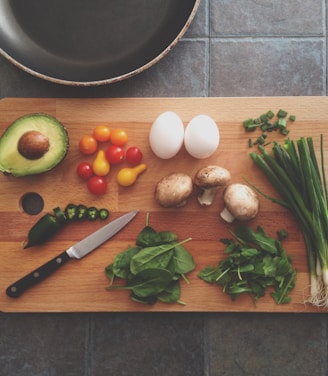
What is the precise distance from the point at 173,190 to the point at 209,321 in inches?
14.4

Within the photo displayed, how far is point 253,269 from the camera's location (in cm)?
103

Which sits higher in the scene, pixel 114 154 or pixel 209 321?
pixel 114 154

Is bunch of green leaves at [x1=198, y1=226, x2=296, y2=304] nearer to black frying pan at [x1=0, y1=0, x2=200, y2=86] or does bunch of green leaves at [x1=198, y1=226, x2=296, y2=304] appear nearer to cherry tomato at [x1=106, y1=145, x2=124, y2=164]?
cherry tomato at [x1=106, y1=145, x2=124, y2=164]

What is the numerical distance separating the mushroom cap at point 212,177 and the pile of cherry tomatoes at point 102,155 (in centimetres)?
16

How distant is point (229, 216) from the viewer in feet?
3.48

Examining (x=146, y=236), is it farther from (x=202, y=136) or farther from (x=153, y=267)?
(x=202, y=136)

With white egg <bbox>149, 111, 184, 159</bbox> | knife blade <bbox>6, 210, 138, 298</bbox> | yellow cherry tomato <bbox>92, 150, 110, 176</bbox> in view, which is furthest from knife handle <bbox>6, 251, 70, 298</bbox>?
white egg <bbox>149, 111, 184, 159</bbox>

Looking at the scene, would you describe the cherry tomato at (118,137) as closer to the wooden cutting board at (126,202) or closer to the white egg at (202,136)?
the wooden cutting board at (126,202)

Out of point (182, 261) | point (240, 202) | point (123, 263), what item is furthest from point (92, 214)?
point (240, 202)

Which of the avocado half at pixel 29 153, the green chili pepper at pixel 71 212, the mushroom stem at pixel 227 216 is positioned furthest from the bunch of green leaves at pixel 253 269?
the avocado half at pixel 29 153

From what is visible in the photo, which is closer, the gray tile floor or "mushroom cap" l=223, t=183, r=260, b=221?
"mushroom cap" l=223, t=183, r=260, b=221

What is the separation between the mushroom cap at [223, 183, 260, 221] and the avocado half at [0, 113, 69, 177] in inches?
15.6

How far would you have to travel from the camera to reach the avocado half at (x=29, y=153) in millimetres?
979

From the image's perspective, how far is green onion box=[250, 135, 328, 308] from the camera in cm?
103
